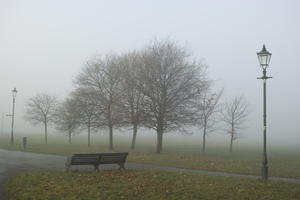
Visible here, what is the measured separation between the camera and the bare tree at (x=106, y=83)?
96.9ft

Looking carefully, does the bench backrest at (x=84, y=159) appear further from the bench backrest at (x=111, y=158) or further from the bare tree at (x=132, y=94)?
the bare tree at (x=132, y=94)

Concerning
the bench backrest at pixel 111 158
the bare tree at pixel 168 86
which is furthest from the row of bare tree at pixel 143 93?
the bench backrest at pixel 111 158

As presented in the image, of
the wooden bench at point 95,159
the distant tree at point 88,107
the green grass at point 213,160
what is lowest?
the green grass at point 213,160

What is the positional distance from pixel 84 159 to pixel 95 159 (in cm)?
54

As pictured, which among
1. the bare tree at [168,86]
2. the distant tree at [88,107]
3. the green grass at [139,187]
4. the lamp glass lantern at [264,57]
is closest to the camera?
the green grass at [139,187]

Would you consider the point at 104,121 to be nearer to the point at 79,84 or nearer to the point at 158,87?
the point at 79,84

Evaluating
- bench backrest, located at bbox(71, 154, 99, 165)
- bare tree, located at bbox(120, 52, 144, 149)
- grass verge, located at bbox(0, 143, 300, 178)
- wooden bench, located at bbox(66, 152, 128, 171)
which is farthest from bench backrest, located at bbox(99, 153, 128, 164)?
bare tree, located at bbox(120, 52, 144, 149)

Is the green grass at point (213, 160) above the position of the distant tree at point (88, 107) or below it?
below

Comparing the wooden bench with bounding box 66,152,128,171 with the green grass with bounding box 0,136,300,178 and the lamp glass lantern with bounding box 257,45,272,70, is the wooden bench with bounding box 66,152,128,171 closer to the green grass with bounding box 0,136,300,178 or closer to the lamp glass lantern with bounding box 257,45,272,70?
the green grass with bounding box 0,136,300,178

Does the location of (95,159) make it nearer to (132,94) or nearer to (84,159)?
(84,159)

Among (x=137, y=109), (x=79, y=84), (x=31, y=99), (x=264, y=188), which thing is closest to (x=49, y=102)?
(x=31, y=99)

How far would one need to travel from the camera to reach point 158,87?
2562 cm

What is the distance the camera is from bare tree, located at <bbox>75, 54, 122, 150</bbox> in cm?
2953

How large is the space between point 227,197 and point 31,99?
153 ft
